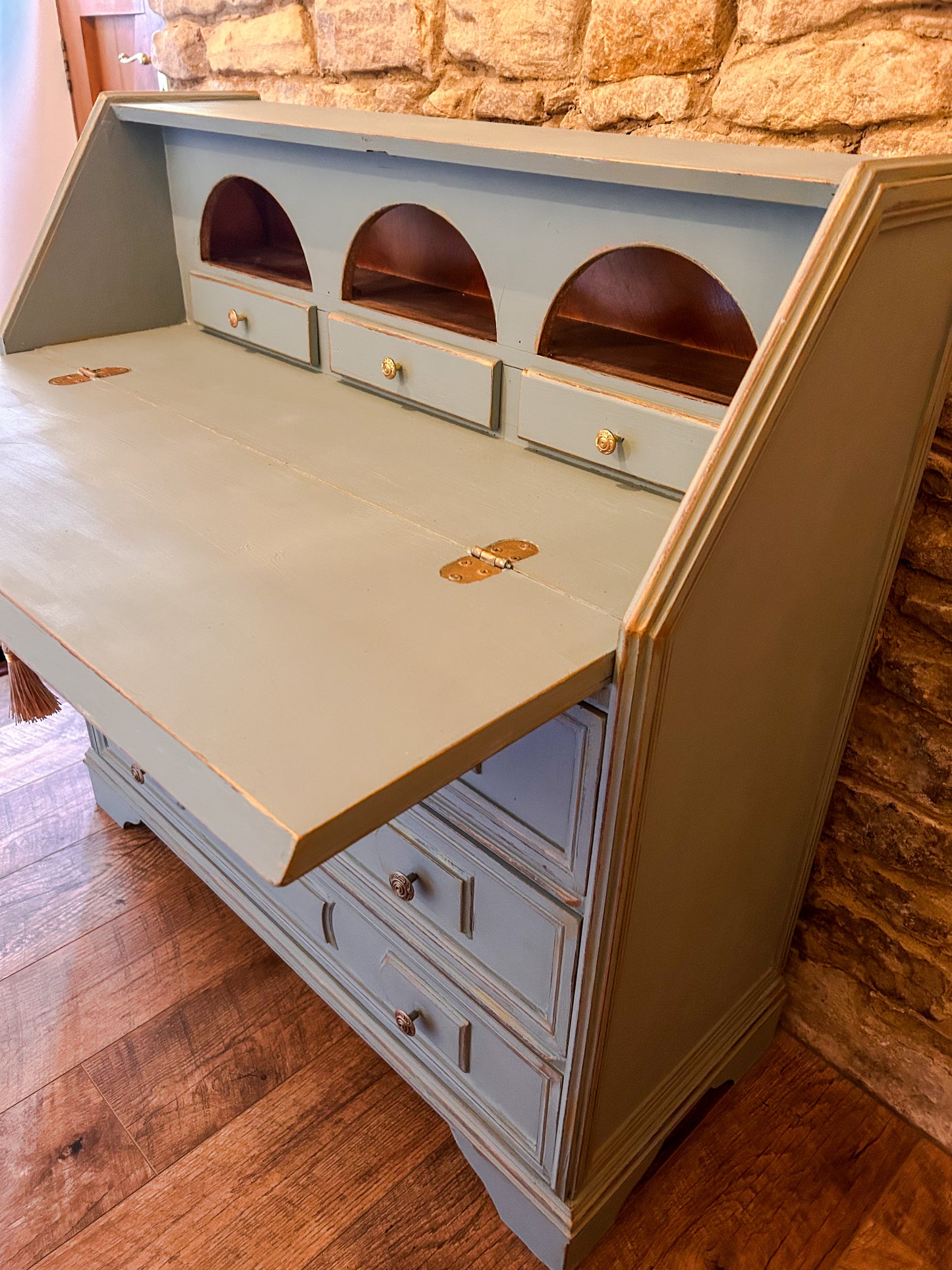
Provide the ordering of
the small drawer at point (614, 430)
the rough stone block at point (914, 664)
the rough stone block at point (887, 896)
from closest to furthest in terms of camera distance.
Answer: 1. the small drawer at point (614, 430)
2. the rough stone block at point (914, 664)
3. the rough stone block at point (887, 896)

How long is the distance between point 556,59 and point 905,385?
2.60 feet

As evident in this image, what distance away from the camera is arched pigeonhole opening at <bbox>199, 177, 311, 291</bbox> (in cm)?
166

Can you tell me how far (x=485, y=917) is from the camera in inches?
46.8

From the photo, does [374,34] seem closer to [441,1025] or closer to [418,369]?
[418,369]

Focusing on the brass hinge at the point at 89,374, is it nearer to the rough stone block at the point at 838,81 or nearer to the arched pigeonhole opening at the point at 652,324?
the arched pigeonhole opening at the point at 652,324

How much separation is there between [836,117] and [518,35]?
54 cm

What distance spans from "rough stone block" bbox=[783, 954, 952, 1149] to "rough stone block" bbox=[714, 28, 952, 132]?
1273 mm

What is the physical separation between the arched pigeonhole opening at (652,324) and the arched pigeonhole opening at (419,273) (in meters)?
0.13

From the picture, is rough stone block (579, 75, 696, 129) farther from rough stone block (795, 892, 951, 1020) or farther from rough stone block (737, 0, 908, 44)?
rough stone block (795, 892, 951, 1020)

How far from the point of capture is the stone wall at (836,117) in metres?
1.15

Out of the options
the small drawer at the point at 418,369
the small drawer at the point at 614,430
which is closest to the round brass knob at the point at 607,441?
the small drawer at the point at 614,430

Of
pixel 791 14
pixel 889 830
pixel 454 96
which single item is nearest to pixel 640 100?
pixel 791 14

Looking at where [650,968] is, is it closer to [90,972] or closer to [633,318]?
[633,318]

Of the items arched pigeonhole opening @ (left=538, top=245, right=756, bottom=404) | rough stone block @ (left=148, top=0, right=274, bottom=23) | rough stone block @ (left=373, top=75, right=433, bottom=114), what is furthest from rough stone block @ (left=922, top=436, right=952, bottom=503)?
rough stone block @ (left=148, top=0, right=274, bottom=23)
